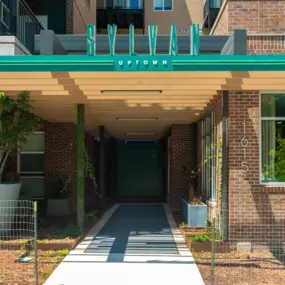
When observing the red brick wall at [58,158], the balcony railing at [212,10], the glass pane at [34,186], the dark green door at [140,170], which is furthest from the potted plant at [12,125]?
the dark green door at [140,170]

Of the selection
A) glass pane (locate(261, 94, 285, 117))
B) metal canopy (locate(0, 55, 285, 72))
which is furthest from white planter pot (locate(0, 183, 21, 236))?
glass pane (locate(261, 94, 285, 117))

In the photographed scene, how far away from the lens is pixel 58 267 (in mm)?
9156

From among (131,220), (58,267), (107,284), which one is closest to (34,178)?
(131,220)

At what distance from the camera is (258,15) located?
11242 millimetres

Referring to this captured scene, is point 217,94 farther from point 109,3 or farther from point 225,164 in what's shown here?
point 109,3

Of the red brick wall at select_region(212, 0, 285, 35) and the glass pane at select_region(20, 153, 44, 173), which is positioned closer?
the red brick wall at select_region(212, 0, 285, 35)

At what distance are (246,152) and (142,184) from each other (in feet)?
57.0

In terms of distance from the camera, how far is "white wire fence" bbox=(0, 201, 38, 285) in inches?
321

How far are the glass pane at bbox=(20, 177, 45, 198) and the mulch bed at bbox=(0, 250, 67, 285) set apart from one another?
25.1 ft

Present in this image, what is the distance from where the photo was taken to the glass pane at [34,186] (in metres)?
17.9

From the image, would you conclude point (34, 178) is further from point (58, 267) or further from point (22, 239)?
point (58, 267)

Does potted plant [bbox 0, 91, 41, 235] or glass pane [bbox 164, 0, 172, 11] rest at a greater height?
glass pane [bbox 164, 0, 172, 11]

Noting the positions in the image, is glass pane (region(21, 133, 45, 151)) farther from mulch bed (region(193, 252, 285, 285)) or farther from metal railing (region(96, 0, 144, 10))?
metal railing (region(96, 0, 144, 10))

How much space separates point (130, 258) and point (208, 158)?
14.2ft
